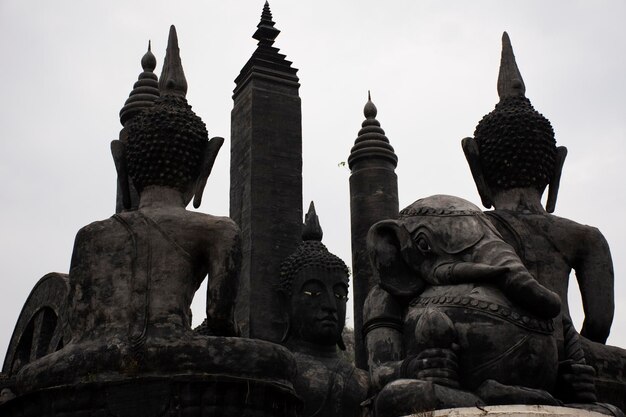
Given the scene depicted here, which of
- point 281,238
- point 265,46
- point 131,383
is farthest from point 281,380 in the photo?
point 265,46

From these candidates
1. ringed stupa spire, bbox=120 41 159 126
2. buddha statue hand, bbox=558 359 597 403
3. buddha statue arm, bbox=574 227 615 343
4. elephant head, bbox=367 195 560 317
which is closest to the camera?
elephant head, bbox=367 195 560 317

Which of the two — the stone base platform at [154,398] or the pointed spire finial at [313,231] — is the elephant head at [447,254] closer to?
the stone base platform at [154,398]

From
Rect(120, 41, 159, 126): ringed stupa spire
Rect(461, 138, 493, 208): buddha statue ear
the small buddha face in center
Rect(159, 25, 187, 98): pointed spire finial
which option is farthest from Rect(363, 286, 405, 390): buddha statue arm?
Rect(120, 41, 159, 126): ringed stupa spire

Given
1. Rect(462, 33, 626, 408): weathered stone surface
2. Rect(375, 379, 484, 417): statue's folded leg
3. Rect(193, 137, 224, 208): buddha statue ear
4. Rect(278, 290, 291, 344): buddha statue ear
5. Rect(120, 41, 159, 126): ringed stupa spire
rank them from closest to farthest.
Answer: Rect(375, 379, 484, 417): statue's folded leg
Rect(462, 33, 626, 408): weathered stone surface
Rect(193, 137, 224, 208): buddha statue ear
Rect(278, 290, 291, 344): buddha statue ear
Rect(120, 41, 159, 126): ringed stupa spire

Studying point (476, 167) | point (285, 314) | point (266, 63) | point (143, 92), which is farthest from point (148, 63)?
point (476, 167)

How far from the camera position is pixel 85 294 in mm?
7367

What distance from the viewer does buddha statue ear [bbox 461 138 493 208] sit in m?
8.32

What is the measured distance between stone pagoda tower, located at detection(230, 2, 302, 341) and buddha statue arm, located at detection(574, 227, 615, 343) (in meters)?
4.62

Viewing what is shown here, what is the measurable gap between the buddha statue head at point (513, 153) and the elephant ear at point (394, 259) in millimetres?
1209

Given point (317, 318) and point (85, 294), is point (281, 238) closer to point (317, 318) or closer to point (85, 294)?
point (317, 318)

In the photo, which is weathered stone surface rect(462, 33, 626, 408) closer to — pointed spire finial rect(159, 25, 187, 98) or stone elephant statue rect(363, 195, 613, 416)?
stone elephant statue rect(363, 195, 613, 416)

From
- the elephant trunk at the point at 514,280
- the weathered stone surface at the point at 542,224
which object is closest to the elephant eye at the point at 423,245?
the elephant trunk at the point at 514,280

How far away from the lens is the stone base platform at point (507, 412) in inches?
238

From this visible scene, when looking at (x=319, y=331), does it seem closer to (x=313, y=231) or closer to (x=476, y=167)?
(x=313, y=231)
